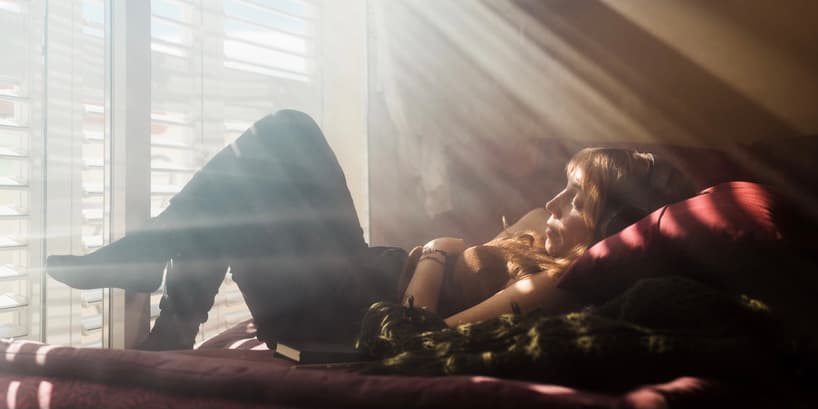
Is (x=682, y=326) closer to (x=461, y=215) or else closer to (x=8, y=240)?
(x=461, y=215)

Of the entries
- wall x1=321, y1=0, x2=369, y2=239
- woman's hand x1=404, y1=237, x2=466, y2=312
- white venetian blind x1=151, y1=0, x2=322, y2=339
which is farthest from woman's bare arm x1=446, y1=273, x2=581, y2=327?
wall x1=321, y1=0, x2=369, y2=239

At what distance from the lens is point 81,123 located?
68.4 inches

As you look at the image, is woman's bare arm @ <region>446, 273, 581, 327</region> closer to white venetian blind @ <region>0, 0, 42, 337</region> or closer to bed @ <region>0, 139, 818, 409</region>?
bed @ <region>0, 139, 818, 409</region>

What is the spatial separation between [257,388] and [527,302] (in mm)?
726

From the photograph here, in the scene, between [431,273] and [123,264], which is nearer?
[123,264]

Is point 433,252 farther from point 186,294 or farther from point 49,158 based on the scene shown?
point 49,158

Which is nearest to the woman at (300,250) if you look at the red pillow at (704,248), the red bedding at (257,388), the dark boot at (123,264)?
the dark boot at (123,264)

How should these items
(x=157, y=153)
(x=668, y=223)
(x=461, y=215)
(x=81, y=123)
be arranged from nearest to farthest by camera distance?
(x=668, y=223) → (x=81, y=123) → (x=157, y=153) → (x=461, y=215)

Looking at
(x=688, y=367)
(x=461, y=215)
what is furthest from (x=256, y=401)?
(x=461, y=215)

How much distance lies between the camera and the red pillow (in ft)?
3.30

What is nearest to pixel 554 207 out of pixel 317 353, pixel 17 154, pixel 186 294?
pixel 317 353

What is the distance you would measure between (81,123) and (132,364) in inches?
42.6

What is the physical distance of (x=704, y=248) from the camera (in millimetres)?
1079

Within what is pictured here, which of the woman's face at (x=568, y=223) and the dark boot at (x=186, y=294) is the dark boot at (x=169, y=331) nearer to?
the dark boot at (x=186, y=294)
